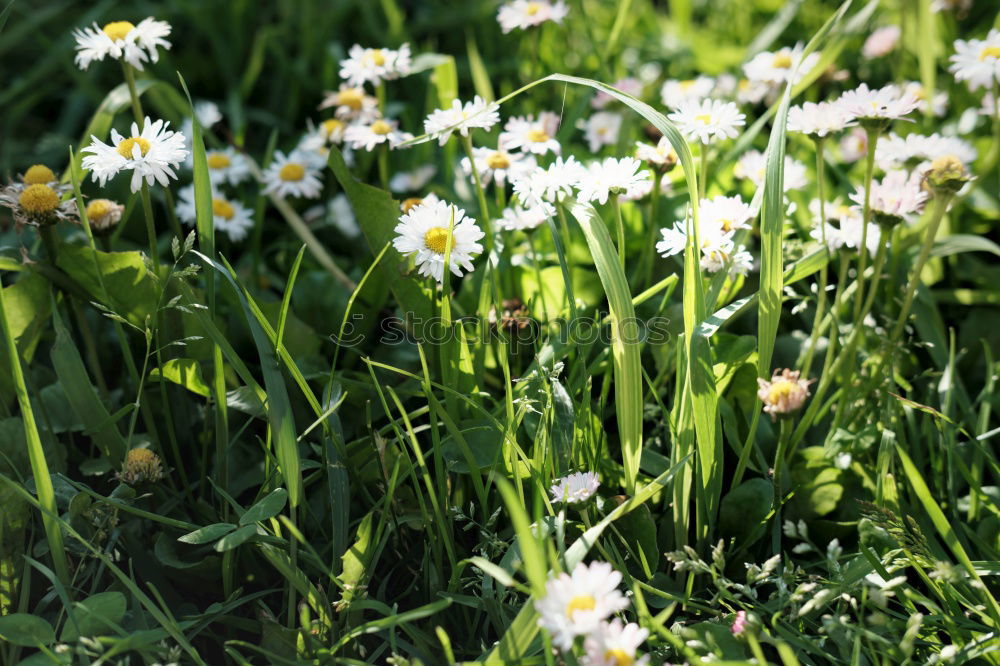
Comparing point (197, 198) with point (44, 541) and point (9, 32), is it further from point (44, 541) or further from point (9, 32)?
point (9, 32)

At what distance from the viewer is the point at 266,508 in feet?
2.97

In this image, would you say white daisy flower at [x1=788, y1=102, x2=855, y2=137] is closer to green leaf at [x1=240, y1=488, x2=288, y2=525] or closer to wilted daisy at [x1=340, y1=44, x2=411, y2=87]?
wilted daisy at [x1=340, y1=44, x2=411, y2=87]

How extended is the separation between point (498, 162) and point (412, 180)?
0.51m

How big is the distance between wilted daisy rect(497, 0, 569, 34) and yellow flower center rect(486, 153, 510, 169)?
334 mm

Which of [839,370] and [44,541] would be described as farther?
[839,370]

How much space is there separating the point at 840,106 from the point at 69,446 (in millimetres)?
1112

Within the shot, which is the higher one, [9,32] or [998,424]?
[9,32]

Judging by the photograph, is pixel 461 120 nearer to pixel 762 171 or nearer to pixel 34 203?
pixel 762 171

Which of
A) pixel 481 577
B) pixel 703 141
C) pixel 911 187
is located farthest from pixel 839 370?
pixel 481 577

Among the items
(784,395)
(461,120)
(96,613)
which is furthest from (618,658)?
(461,120)

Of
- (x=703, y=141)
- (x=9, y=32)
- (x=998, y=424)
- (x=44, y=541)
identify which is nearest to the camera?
(x=44, y=541)

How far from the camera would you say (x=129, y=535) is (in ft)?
3.35

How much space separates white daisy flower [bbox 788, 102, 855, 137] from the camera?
1.06 metres

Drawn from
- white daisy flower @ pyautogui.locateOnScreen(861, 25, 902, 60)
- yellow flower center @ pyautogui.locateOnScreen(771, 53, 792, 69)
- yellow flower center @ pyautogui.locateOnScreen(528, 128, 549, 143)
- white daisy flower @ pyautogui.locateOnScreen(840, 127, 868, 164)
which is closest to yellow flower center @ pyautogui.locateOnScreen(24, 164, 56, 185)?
yellow flower center @ pyautogui.locateOnScreen(528, 128, 549, 143)
